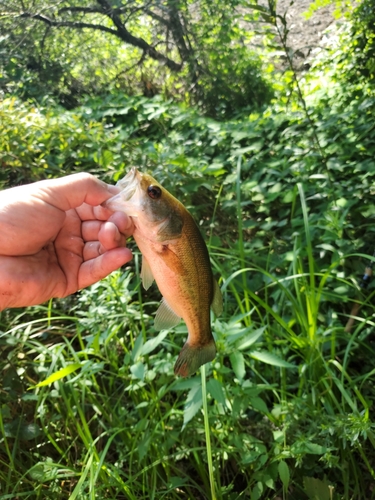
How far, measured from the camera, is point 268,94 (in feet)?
21.7

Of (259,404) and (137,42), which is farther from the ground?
(137,42)

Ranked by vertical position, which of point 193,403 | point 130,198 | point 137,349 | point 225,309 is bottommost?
point 225,309

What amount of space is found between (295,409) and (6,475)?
59.3 inches

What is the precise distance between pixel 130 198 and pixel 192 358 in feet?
1.97

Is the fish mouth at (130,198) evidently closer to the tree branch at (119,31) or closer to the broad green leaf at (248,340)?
the broad green leaf at (248,340)

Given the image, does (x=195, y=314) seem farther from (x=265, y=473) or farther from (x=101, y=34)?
(x=101, y=34)

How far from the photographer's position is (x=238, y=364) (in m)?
1.61

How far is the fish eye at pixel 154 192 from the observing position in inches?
50.5

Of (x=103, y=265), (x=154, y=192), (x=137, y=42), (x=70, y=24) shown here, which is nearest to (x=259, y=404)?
(x=103, y=265)

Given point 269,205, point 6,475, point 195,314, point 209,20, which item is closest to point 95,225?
point 195,314

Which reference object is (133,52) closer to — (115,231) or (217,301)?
(115,231)

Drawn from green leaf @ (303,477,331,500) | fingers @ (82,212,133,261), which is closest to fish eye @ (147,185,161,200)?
fingers @ (82,212,133,261)

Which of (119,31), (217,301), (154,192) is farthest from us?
(119,31)

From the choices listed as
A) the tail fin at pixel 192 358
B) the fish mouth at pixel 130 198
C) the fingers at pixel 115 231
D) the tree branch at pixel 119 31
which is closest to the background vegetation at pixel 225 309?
the tree branch at pixel 119 31
